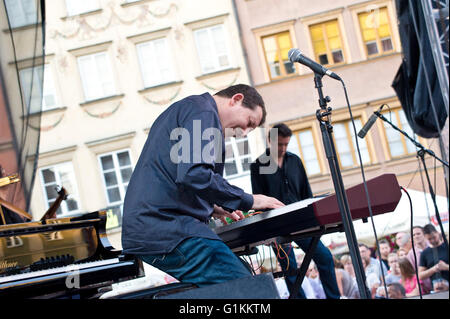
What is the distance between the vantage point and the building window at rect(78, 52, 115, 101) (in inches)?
525

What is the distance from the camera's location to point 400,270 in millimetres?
8094

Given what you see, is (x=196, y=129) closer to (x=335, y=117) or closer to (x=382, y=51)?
(x=335, y=117)

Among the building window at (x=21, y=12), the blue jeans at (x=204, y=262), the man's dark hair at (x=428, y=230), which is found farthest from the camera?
the man's dark hair at (x=428, y=230)

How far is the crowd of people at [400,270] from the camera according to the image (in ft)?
24.5

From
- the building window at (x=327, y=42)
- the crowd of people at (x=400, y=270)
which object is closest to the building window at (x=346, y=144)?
the building window at (x=327, y=42)

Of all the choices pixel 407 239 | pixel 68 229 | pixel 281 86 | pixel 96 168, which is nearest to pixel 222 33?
pixel 281 86

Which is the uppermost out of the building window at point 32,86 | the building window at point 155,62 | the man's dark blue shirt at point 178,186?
the building window at point 155,62

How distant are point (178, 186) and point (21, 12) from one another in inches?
143

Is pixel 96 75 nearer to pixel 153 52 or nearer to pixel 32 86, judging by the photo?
pixel 153 52

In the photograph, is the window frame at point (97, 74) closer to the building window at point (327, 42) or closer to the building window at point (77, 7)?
the building window at point (77, 7)

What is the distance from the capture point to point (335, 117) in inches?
477

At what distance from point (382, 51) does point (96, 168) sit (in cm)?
659

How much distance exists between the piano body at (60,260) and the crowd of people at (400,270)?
3995 mm

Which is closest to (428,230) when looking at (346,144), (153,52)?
(346,144)
